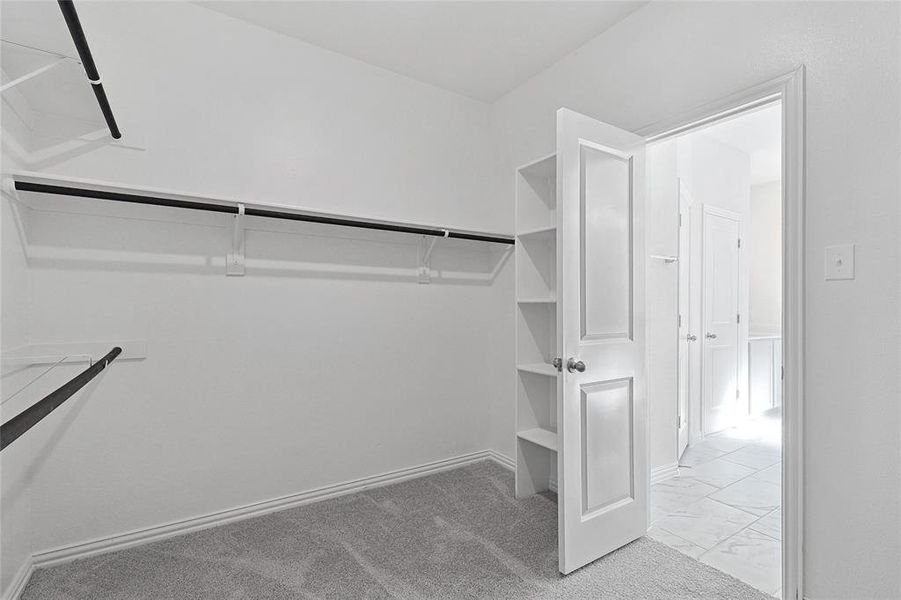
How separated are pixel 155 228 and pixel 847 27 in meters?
3.02

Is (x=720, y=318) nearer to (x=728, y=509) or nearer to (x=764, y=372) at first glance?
(x=764, y=372)

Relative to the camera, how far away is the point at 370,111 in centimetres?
282

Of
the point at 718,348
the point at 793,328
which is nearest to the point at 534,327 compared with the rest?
the point at 793,328

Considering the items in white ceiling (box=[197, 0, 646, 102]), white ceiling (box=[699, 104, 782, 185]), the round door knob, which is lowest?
the round door knob

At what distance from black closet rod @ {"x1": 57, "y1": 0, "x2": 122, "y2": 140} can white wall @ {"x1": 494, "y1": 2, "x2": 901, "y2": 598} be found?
234 cm

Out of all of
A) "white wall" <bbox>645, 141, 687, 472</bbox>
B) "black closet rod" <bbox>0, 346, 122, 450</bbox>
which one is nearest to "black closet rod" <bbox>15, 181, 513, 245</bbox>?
"black closet rod" <bbox>0, 346, 122, 450</bbox>

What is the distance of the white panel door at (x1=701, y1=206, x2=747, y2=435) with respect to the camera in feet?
13.1

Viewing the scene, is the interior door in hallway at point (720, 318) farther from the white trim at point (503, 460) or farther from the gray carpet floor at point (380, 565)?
the gray carpet floor at point (380, 565)

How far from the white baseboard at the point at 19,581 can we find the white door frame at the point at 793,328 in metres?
2.99

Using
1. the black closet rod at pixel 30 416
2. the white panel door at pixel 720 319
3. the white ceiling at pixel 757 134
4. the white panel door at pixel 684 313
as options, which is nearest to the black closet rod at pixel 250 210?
the black closet rod at pixel 30 416

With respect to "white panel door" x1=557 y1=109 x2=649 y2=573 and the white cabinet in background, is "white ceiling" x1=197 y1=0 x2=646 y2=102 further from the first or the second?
the white cabinet in background

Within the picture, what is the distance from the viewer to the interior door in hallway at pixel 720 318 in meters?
3.99

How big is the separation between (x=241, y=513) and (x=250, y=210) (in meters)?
1.61

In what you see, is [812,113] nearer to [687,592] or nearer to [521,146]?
[521,146]
